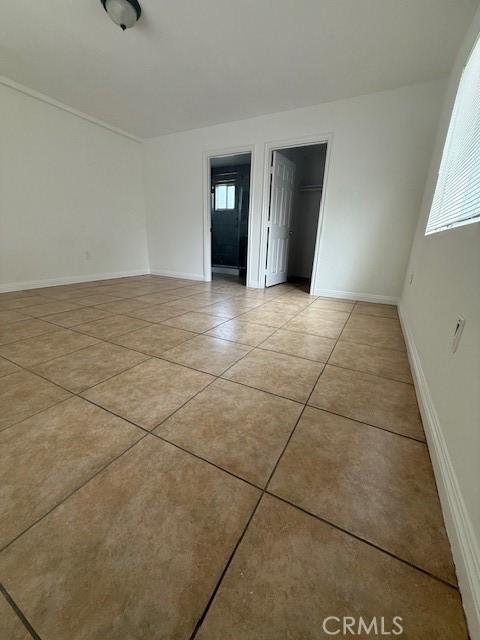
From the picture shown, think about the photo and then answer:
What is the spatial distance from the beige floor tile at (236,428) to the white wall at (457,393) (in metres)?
0.53

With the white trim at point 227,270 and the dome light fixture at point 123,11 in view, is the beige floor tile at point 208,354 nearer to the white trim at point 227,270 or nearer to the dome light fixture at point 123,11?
the dome light fixture at point 123,11

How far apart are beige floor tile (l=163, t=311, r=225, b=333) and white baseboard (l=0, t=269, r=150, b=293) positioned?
2.61 metres

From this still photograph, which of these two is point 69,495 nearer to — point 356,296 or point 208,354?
point 208,354

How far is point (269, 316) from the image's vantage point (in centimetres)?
273

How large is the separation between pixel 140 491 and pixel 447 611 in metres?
0.84

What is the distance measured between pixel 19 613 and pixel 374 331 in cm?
256

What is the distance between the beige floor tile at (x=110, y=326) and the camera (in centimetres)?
212

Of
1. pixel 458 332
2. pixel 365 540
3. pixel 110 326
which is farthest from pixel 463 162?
pixel 110 326

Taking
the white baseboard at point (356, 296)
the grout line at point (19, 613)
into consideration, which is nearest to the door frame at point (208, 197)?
the white baseboard at point (356, 296)

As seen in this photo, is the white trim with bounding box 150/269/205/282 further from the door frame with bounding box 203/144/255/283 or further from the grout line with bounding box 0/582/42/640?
the grout line with bounding box 0/582/42/640

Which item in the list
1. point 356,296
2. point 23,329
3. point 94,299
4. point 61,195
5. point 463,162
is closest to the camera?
point 463,162

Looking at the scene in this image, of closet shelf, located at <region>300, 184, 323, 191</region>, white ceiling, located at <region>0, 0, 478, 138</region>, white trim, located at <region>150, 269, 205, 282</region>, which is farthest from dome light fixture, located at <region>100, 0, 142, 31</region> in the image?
closet shelf, located at <region>300, 184, 323, 191</region>

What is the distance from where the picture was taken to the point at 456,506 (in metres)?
0.71

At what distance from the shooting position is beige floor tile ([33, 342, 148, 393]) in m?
1.43
